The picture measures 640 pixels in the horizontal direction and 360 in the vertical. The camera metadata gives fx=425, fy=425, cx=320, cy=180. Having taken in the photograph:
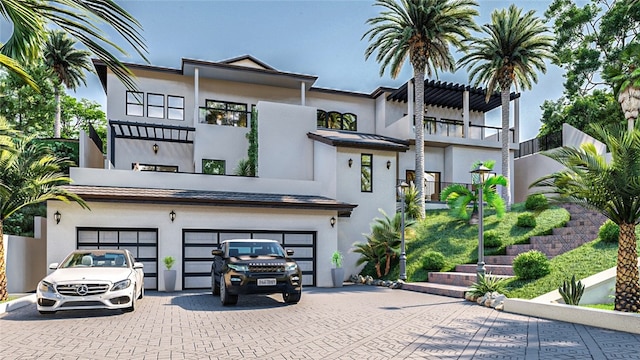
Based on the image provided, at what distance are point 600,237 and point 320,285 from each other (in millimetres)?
10135

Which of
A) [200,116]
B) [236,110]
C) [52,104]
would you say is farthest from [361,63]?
[52,104]

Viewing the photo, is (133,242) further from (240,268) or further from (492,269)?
(492,269)

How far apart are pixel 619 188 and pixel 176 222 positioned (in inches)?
539

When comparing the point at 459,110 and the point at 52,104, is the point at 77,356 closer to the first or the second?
the point at 459,110

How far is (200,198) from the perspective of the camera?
15.9m

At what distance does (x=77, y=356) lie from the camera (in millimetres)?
6355

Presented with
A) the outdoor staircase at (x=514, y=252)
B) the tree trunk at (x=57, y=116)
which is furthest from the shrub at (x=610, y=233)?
the tree trunk at (x=57, y=116)

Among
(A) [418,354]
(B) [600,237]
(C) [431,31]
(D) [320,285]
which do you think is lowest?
(D) [320,285]

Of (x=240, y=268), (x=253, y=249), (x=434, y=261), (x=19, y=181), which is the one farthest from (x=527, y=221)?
(x=19, y=181)

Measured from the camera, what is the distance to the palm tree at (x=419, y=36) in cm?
2291

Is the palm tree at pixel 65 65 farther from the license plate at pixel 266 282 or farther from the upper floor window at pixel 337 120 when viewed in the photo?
the license plate at pixel 266 282

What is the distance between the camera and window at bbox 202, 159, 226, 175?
2280 cm

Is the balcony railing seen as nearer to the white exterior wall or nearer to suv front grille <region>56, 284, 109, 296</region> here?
the white exterior wall

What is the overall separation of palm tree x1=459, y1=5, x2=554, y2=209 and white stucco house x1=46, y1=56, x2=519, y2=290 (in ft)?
7.62
